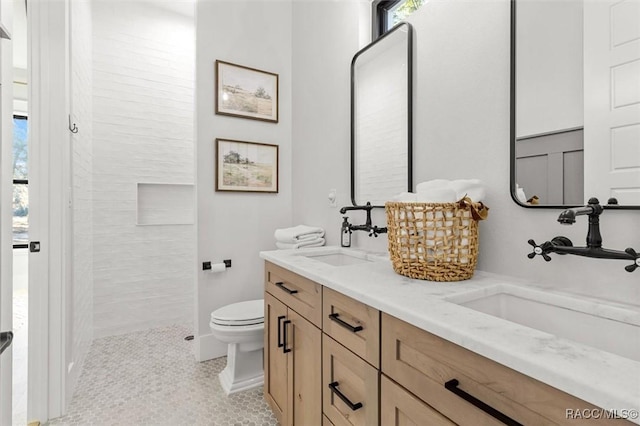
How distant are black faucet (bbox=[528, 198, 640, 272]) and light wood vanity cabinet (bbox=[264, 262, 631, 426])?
0.45 metres

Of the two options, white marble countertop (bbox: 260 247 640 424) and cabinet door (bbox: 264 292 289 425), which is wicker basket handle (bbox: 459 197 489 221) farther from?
cabinet door (bbox: 264 292 289 425)

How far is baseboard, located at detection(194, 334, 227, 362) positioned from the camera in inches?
90.5

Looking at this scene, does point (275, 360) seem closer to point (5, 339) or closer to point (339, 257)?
point (339, 257)

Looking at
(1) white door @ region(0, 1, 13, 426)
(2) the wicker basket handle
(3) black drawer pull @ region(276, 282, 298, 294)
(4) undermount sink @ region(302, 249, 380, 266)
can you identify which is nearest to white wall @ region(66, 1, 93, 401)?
(1) white door @ region(0, 1, 13, 426)

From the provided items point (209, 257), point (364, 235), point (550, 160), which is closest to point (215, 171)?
point (209, 257)

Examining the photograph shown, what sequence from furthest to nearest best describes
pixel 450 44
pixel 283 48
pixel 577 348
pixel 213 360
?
pixel 283 48, pixel 213 360, pixel 450 44, pixel 577 348

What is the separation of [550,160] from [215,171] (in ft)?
6.67

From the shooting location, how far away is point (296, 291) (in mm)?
1405

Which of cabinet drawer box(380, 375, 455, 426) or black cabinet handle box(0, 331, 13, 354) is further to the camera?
black cabinet handle box(0, 331, 13, 354)

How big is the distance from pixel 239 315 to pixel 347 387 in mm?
1102

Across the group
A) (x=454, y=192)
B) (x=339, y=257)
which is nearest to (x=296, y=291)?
(x=339, y=257)

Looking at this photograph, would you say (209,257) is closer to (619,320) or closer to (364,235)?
(364,235)

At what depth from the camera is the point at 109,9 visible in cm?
272

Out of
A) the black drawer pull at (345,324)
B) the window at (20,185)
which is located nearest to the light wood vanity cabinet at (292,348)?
the black drawer pull at (345,324)
